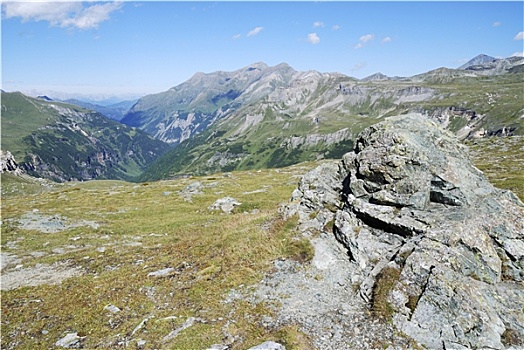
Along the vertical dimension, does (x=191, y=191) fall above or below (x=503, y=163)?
below

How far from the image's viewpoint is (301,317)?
17094 millimetres

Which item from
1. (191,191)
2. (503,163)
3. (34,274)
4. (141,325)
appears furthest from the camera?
(503,163)

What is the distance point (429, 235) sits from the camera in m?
19.2

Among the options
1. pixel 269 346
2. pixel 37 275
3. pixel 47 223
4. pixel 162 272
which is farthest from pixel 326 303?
pixel 47 223

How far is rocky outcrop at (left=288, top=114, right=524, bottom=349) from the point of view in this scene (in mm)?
15484

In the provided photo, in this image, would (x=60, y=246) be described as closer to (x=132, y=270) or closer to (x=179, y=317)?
(x=132, y=270)

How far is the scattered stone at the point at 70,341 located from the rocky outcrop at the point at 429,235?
15765 millimetres

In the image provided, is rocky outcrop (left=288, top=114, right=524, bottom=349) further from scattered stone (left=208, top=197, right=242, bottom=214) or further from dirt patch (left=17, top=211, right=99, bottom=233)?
dirt patch (left=17, top=211, right=99, bottom=233)

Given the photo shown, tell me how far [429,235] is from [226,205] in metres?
36.4

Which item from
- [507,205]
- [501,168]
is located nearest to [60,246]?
[507,205]

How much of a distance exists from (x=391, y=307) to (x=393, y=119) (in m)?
15.7

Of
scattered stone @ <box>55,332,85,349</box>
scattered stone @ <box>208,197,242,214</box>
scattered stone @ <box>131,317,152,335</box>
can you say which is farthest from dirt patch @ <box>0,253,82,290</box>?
scattered stone @ <box>208,197,242,214</box>

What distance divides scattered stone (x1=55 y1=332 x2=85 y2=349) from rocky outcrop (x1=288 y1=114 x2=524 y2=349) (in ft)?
51.7

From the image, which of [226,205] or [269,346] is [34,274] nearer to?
[269,346]
